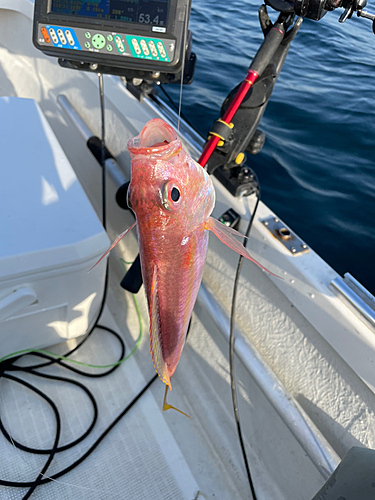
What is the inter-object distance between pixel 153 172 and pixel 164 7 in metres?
0.78

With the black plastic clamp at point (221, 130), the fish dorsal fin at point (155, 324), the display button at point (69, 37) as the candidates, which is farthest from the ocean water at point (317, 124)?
the fish dorsal fin at point (155, 324)

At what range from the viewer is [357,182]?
107 inches

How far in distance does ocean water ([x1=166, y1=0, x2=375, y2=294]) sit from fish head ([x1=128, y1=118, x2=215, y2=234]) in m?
1.15

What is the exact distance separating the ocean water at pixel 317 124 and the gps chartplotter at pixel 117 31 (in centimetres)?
77

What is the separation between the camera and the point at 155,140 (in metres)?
0.73

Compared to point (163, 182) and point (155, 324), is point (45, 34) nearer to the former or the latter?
point (163, 182)

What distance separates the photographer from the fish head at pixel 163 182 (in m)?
0.70

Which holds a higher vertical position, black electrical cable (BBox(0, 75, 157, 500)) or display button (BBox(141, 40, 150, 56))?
display button (BBox(141, 40, 150, 56))

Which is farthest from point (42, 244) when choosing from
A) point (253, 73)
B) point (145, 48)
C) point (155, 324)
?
point (253, 73)

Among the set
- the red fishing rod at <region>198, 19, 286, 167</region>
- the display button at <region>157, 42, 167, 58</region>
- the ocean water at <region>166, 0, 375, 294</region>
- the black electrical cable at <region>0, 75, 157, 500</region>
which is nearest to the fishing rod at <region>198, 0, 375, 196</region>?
the red fishing rod at <region>198, 19, 286, 167</region>

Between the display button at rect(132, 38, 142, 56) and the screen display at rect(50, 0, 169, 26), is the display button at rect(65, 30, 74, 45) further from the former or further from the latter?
the display button at rect(132, 38, 142, 56)

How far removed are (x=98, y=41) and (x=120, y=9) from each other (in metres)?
0.13

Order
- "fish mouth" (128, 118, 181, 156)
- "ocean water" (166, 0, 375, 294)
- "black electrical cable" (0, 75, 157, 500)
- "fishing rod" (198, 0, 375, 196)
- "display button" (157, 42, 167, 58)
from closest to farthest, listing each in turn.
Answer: "fish mouth" (128, 118, 181, 156) < "fishing rod" (198, 0, 375, 196) < "display button" (157, 42, 167, 58) < "black electrical cable" (0, 75, 157, 500) < "ocean water" (166, 0, 375, 294)

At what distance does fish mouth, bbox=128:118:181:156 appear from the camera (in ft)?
2.23
